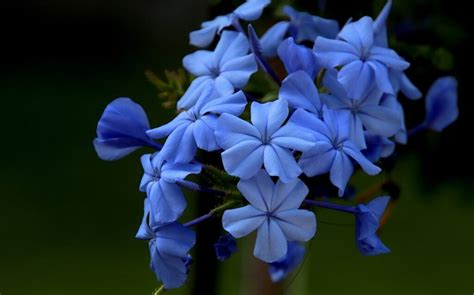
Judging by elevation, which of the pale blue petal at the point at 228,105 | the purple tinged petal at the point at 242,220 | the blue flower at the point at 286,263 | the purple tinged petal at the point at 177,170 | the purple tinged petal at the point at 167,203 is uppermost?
the pale blue petal at the point at 228,105

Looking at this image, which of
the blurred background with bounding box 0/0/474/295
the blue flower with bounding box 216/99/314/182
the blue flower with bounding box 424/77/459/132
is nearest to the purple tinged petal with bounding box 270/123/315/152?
the blue flower with bounding box 216/99/314/182

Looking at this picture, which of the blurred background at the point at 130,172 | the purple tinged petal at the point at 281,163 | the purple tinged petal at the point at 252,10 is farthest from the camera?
the blurred background at the point at 130,172

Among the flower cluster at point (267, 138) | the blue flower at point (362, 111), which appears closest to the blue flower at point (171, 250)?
the flower cluster at point (267, 138)

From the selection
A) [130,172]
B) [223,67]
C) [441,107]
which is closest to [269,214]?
[223,67]

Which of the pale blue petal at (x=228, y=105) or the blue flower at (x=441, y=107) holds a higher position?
the pale blue petal at (x=228, y=105)

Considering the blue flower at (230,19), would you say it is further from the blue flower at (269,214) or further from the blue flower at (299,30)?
the blue flower at (269,214)

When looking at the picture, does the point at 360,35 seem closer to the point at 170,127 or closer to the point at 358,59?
the point at 358,59

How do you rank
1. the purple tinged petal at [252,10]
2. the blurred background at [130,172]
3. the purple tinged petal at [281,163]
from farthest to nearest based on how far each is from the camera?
the blurred background at [130,172]
the purple tinged petal at [252,10]
the purple tinged petal at [281,163]

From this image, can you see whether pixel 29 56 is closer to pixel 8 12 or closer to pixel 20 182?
pixel 8 12
